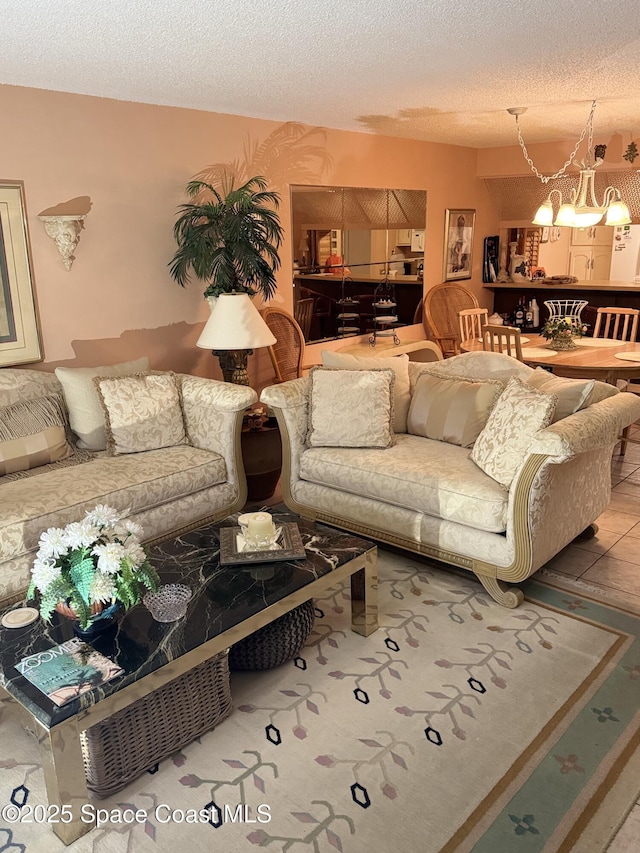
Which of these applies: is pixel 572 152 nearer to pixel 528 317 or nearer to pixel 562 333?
pixel 528 317

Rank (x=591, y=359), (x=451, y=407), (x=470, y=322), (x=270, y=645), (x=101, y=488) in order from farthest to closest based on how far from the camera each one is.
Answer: (x=470, y=322), (x=591, y=359), (x=451, y=407), (x=101, y=488), (x=270, y=645)

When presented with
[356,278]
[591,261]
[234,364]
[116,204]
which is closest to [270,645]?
[234,364]

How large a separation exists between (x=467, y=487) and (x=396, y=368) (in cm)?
103

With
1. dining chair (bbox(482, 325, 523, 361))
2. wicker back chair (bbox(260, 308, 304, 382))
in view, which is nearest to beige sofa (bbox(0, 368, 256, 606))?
wicker back chair (bbox(260, 308, 304, 382))

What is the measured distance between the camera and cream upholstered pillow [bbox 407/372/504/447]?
364 centimetres

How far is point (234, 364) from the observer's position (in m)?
4.54

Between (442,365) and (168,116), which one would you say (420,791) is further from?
(168,116)

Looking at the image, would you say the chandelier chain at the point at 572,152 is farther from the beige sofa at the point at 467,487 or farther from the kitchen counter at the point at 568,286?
the beige sofa at the point at 467,487

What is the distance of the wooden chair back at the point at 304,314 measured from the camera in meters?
5.52

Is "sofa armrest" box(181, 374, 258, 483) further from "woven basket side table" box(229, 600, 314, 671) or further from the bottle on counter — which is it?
the bottle on counter

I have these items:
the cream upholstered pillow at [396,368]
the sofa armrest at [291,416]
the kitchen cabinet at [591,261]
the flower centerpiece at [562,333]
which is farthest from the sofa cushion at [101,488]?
the kitchen cabinet at [591,261]

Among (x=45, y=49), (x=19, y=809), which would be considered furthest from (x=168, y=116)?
(x=19, y=809)

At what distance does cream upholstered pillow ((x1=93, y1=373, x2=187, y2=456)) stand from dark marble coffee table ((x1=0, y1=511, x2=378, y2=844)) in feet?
3.11

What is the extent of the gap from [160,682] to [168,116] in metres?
3.52
